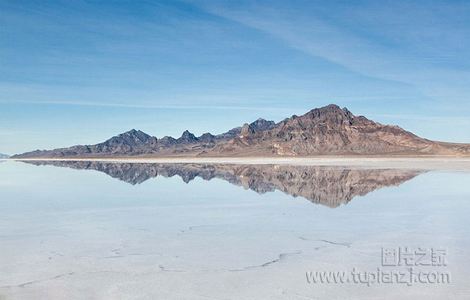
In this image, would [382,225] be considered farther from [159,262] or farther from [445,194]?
[445,194]

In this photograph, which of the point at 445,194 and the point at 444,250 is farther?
the point at 445,194

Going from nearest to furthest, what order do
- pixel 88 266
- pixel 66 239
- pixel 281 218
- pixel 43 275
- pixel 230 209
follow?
pixel 43 275, pixel 88 266, pixel 66 239, pixel 281 218, pixel 230 209

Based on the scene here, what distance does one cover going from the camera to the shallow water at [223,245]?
346 inches

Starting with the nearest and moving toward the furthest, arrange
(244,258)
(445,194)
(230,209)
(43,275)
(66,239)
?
(43,275) < (244,258) < (66,239) < (230,209) < (445,194)

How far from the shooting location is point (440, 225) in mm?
15188

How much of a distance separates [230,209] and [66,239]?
8.06m

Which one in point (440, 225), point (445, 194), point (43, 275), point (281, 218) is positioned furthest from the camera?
point (445, 194)

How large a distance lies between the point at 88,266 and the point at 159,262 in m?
1.48

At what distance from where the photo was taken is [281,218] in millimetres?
17516

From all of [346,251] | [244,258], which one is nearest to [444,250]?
[346,251]

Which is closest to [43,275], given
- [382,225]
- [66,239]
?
[66,239]

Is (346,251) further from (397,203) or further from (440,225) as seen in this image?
(397,203)

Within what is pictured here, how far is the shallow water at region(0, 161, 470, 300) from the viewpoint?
8781 millimetres

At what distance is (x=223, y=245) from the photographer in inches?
504
